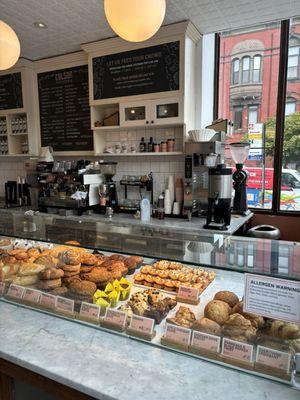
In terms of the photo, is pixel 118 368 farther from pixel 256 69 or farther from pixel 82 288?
pixel 256 69

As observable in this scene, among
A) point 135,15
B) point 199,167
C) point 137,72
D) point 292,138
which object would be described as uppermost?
point 137,72

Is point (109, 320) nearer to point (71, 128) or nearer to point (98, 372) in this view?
point (98, 372)

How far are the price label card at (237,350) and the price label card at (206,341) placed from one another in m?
0.02

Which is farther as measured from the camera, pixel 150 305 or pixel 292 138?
pixel 292 138

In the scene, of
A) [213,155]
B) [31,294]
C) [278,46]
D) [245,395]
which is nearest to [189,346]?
[245,395]

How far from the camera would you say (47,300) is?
1.15 m

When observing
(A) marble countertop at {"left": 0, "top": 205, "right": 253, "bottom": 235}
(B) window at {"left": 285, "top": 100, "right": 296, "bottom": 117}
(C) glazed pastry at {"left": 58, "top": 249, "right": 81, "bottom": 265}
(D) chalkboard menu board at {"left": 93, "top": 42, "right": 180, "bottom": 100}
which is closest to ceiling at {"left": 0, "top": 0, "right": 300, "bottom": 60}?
(D) chalkboard menu board at {"left": 93, "top": 42, "right": 180, "bottom": 100}

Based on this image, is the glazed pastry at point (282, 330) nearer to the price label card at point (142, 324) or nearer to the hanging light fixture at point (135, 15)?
the price label card at point (142, 324)

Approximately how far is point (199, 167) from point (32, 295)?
2.25 m

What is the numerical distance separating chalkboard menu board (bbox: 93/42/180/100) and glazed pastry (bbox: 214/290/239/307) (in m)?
2.38

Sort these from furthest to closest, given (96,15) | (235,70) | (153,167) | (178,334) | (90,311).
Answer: (153,167) → (235,70) → (96,15) → (90,311) → (178,334)

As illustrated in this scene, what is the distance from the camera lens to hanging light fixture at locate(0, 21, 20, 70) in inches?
63.6

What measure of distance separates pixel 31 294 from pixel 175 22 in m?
2.76

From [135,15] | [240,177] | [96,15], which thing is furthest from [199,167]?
[135,15]
